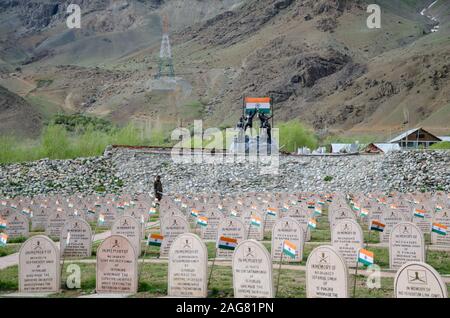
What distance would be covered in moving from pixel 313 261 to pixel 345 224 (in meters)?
3.12

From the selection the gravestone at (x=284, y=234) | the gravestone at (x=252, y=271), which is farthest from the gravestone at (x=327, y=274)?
the gravestone at (x=284, y=234)

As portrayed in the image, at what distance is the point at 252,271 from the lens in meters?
8.41

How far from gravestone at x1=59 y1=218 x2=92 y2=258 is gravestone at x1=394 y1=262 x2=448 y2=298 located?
6.63m

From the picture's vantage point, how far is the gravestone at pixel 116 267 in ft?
30.2

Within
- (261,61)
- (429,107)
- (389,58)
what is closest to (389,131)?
(429,107)

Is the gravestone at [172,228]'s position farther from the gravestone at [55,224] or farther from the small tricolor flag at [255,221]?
the gravestone at [55,224]

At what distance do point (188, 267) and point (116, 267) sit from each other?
44.5 inches

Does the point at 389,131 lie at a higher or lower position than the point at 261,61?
lower

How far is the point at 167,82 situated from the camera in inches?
6063

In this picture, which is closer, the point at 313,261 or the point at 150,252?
the point at 313,261

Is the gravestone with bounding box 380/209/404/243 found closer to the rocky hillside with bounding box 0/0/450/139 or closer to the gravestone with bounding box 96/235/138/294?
the gravestone with bounding box 96/235/138/294
